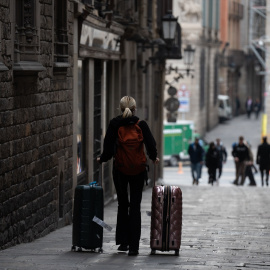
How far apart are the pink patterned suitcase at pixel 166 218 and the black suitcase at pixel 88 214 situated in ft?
1.67

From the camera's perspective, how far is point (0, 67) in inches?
401

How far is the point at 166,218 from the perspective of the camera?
9750mm

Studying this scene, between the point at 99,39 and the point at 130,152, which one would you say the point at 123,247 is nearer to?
the point at 130,152

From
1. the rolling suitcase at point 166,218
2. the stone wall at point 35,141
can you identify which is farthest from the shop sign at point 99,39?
the rolling suitcase at point 166,218

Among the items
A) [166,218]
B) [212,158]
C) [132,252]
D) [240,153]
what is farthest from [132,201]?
[212,158]

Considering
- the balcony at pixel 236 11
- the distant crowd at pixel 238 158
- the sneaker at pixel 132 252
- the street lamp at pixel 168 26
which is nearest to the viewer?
the sneaker at pixel 132 252

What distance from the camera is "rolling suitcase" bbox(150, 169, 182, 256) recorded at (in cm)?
971

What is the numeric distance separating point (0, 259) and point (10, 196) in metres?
1.69

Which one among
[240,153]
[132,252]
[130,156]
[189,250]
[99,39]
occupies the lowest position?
[240,153]

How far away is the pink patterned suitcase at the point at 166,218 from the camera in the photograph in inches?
382

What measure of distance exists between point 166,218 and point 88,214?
2.42ft

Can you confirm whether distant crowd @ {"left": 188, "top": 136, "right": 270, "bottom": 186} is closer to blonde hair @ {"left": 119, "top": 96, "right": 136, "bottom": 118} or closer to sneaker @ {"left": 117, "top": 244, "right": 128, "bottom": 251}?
sneaker @ {"left": 117, "top": 244, "right": 128, "bottom": 251}

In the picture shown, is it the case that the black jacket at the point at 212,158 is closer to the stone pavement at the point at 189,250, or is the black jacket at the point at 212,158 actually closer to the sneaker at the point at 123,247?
the stone pavement at the point at 189,250

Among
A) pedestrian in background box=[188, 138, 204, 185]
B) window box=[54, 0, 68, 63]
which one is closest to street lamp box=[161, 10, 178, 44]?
pedestrian in background box=[188, 138, 204, 185]
